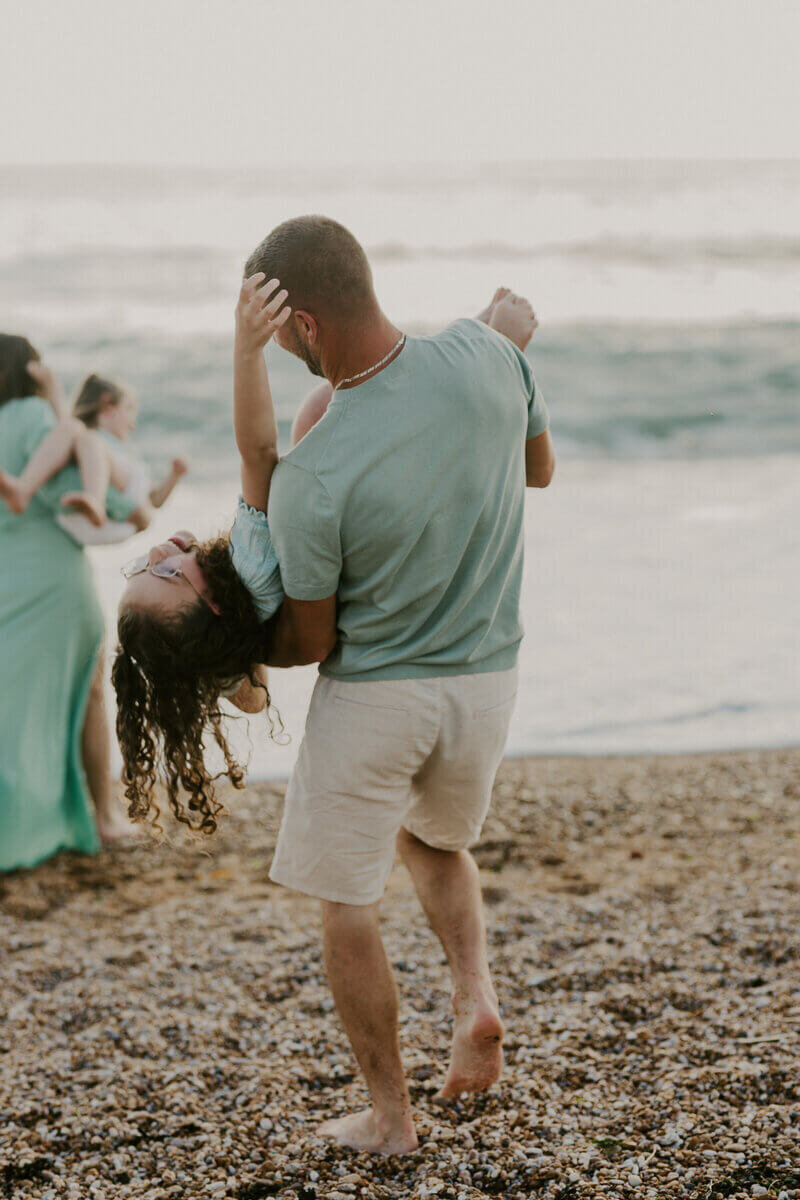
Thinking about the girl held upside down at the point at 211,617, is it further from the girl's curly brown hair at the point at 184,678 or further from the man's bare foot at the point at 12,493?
the man's bare foot at the point at 12,493

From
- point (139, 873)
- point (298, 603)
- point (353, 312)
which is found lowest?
point (139, 873)

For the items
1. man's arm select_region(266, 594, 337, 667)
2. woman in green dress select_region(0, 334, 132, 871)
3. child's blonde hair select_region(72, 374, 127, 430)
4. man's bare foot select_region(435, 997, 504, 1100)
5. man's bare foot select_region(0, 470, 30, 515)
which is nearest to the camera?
man's arm select_region(266, 594, 337, 667)

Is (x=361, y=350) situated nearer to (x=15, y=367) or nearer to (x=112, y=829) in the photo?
(x=15, y=367)

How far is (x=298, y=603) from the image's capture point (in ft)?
7.54

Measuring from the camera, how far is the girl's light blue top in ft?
7.61

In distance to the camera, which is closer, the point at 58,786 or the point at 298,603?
the point at 298,603

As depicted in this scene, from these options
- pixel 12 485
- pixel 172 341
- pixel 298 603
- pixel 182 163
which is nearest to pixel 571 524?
pixel 12 485

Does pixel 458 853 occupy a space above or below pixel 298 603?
below

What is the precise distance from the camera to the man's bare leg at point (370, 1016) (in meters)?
2.51

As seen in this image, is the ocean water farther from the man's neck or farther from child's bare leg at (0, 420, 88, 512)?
child's bare leg at (0, 420, 88, 512)

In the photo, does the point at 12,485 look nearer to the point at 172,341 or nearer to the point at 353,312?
the point at 353,312

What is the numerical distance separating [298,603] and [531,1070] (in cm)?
147

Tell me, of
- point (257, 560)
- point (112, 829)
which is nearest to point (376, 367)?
point (257, 560)

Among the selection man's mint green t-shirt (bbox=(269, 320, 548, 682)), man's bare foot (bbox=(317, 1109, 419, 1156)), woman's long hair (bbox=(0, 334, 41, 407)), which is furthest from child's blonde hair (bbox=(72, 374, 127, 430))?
man's bare foot (bbox=(317, 1109, 419, 1156))
